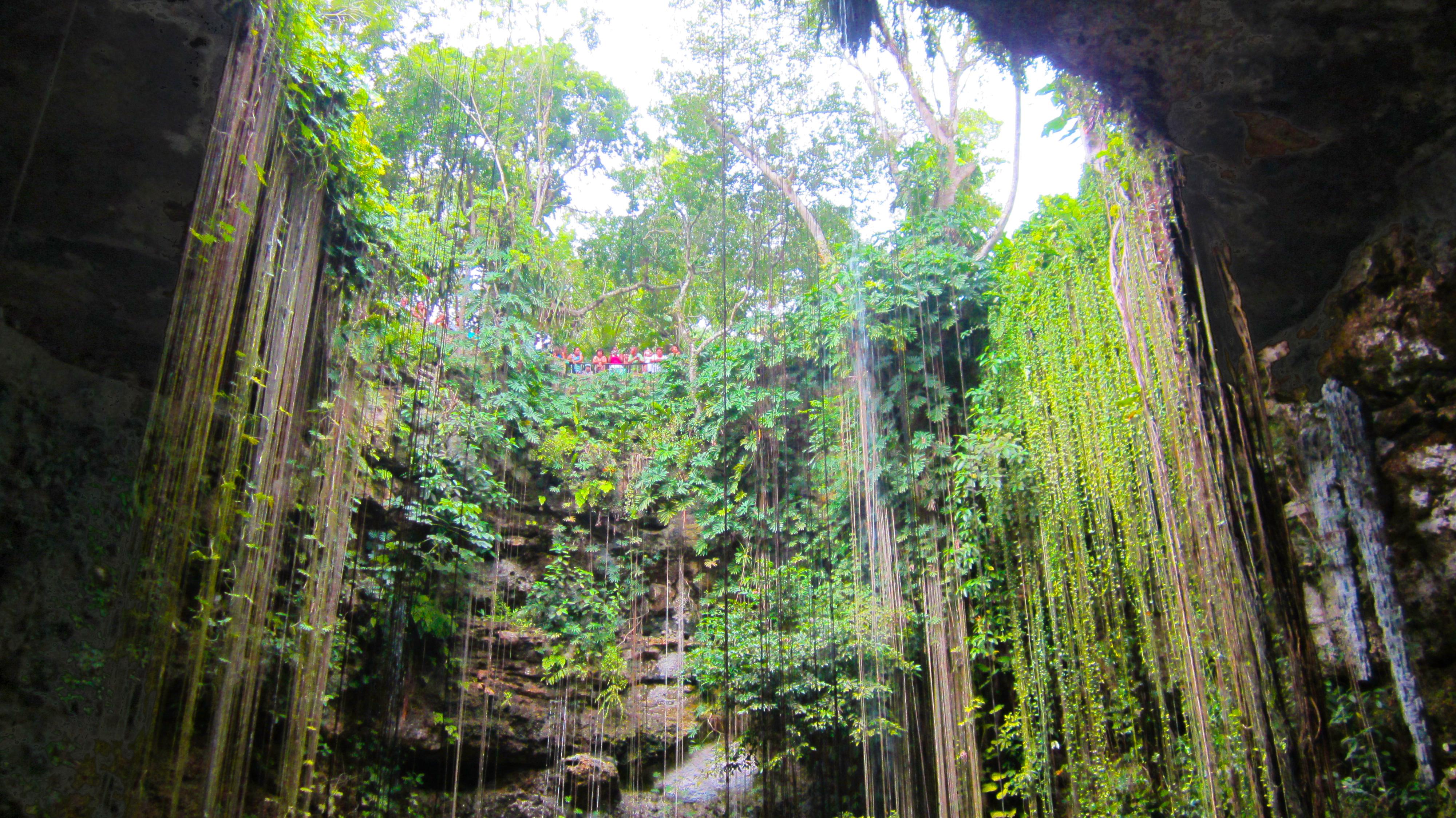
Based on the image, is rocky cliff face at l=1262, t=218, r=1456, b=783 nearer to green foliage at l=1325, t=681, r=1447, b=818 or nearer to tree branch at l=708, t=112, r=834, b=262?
green foliage at l=1325, t=681, r=1447, b=818

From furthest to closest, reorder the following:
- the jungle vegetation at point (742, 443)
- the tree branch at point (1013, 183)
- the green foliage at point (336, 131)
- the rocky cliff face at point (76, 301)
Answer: the tree branch at point (1013, 183) → the green foliage at point (336, 131) → the jungle vegetation at point (742, 443) → the rocky cliff face at point (76, 301)

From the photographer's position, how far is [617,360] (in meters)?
8.59

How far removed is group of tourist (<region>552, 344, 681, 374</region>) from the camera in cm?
799

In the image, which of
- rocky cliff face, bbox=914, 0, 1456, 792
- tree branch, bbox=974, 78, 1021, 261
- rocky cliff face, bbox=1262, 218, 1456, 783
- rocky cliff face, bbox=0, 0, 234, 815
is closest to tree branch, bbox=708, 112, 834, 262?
tree branch, bbox=974, 78, 1021, 261

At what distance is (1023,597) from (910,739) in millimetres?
1254

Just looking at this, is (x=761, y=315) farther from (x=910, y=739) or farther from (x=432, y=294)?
(x=910, y=739)

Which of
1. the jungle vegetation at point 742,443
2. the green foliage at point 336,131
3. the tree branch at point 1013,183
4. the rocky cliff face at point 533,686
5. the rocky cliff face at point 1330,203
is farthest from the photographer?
the tree branch at point 1013,183

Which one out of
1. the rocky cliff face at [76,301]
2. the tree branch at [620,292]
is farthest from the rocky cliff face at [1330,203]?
the tree branch at [620,292]

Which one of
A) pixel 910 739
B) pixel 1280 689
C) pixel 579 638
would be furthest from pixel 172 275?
pixel 910 739

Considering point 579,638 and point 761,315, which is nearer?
point 579,638

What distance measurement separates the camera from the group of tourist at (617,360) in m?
7.99

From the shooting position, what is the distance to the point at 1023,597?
4891 mm

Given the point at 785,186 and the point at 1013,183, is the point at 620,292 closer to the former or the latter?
the point at 785,186

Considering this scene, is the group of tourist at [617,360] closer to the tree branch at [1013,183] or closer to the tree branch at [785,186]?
the tree branch at [785,186]
